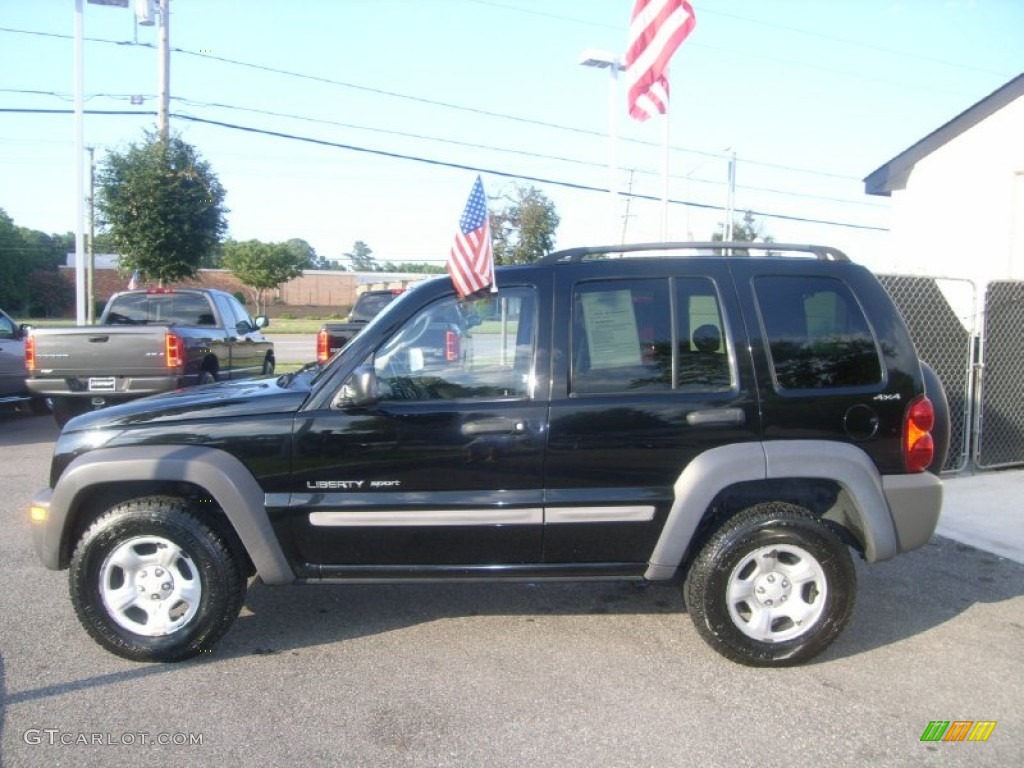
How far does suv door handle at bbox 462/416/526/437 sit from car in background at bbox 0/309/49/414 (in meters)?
9.16

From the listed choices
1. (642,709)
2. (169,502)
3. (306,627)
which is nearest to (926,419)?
(642,709)

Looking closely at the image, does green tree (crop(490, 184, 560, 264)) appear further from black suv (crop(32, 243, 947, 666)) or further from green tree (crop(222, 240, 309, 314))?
green tree (crop(222, 240, 309, 314))

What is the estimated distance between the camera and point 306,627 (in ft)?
14.2

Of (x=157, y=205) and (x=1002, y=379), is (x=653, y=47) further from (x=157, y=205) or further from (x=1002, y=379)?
(x=157, y=205)

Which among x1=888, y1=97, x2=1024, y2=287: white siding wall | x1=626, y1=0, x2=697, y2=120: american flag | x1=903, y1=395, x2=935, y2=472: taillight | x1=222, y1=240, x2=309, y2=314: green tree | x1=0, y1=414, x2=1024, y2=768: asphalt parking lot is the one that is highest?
x1=222, y1=240, x2=309, y2=314: green tree

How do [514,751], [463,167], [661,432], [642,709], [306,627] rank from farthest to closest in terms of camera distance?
[463,167]
[306,627]
[661,432]
[642,709]
[514,751]

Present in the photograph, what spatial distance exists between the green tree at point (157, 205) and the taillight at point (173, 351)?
810cm

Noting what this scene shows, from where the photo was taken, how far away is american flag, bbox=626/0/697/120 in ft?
27.3

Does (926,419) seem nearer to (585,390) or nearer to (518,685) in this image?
(585,390)

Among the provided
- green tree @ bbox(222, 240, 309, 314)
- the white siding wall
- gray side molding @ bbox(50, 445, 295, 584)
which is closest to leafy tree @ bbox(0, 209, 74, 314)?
green tree @ bbox(222, 240, 309, 314)

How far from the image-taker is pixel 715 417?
12.6ft

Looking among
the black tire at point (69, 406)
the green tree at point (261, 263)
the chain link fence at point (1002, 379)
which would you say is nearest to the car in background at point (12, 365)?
the black tire at point (69, 406)

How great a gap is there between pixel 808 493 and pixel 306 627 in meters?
2.70

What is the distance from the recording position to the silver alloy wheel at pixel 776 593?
3.87 m
